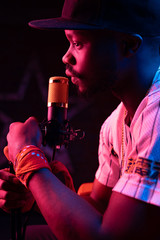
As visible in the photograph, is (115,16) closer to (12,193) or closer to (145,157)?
(145,157)

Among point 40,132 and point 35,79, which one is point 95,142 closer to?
point 35,79

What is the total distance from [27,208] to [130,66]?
80 centimetres

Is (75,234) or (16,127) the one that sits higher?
(16,127)

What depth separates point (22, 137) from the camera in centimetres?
112

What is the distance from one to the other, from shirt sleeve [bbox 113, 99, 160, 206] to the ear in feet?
0.84

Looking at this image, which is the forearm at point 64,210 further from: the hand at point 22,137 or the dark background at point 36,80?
the dark background at point 36,80

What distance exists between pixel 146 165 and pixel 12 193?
24.7 inches

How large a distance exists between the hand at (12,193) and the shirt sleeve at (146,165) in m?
0.47

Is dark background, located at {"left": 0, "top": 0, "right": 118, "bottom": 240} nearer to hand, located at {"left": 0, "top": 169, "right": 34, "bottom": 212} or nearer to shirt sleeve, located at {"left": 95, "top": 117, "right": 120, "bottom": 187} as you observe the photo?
shirt sleeve, located at {"left": 95, "top": 117, "right": 120, "bottom": 187}

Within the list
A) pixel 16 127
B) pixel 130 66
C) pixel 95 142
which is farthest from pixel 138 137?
pixel 95 142

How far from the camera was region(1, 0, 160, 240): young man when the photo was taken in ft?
2.69

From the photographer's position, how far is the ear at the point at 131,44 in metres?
1.02

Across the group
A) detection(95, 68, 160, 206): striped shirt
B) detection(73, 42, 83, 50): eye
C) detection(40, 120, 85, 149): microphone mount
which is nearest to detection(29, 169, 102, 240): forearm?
detection(95, 68, 160, 206): striped shirt

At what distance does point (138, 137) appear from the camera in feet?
3.04
